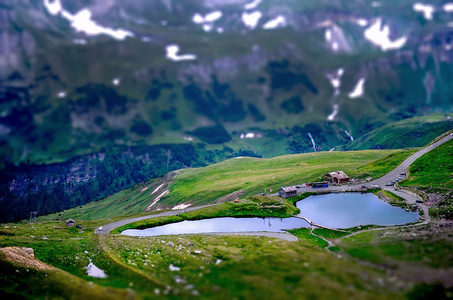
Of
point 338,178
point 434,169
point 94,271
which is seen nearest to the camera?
point 94,271

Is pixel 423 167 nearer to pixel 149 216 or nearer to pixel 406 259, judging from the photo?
pixel 406 259

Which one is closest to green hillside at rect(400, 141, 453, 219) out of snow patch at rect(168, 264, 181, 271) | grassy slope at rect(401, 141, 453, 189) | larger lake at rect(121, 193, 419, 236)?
grassy slope at rect(401, 141, 453, 189)

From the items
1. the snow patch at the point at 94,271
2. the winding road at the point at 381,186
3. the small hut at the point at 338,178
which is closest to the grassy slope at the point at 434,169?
the winding road at the point at 381,186

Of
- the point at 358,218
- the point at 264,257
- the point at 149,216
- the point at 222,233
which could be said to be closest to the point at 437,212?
the point at 358,218

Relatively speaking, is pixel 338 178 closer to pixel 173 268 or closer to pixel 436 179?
pixel 436 179

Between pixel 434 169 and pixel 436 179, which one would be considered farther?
pixel 434 169

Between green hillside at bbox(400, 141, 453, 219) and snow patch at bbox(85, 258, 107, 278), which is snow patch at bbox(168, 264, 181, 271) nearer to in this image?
snow patch at bbox(85, 258, 107, 278)

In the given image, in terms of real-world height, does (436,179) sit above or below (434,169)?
below

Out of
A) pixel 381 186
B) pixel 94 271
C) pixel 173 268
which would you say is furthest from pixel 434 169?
pixel 94 271

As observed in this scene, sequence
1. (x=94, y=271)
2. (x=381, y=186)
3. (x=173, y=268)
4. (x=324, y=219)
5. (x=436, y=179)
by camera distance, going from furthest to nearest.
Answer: (x=381, y=186)
(x=436, y=179)
(x=324, y=219)
(x=94, y=271)
(x=173, y=268)
